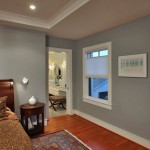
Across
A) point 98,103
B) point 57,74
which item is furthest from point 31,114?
point 57,74

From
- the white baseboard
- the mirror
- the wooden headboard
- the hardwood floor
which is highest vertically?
the mirror

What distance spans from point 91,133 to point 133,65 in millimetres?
1858

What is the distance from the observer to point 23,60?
3.28 metres

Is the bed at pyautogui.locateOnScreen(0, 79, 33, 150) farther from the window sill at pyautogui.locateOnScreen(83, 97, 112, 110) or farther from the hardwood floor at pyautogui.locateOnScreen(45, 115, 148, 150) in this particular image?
the window sill at pyautogui.locateOnScreen(83, 97, 112, 110)

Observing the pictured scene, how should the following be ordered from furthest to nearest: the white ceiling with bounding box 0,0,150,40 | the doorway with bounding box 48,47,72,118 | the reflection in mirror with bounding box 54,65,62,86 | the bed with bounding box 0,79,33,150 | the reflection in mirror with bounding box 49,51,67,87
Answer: the reflection in mirror with bounding box 54,65,62,86 → the reflection in mirror with bounding box 49,51,67,87 → the doorway with bounding box 48,47,72,118 → the white ceiling with bounding box 0,0,150,40 → the bed with bounding box 0,79,33,150

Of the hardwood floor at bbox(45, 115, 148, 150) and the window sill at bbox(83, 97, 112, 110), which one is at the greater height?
the window sill at bbox(83, 97, 112, 110)

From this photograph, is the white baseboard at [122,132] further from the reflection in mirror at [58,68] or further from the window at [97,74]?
the reflection in mirror at [58,68]

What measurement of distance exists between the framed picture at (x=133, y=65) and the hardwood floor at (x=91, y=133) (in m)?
1.42

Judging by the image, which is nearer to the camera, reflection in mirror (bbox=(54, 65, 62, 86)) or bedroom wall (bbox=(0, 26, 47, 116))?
bedroom wall (bbox=(0, 26, 47, 116))

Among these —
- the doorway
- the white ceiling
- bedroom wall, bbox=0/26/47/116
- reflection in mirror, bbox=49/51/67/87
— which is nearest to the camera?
the white ceiling

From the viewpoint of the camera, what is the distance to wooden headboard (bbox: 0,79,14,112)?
9.55 ft

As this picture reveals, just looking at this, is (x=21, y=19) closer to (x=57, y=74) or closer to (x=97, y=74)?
(x=97, y=74)

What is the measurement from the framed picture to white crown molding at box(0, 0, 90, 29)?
148 centimetres

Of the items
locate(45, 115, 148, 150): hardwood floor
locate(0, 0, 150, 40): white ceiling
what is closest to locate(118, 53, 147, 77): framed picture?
locate(0, 0, 150, 40): white ceiling
